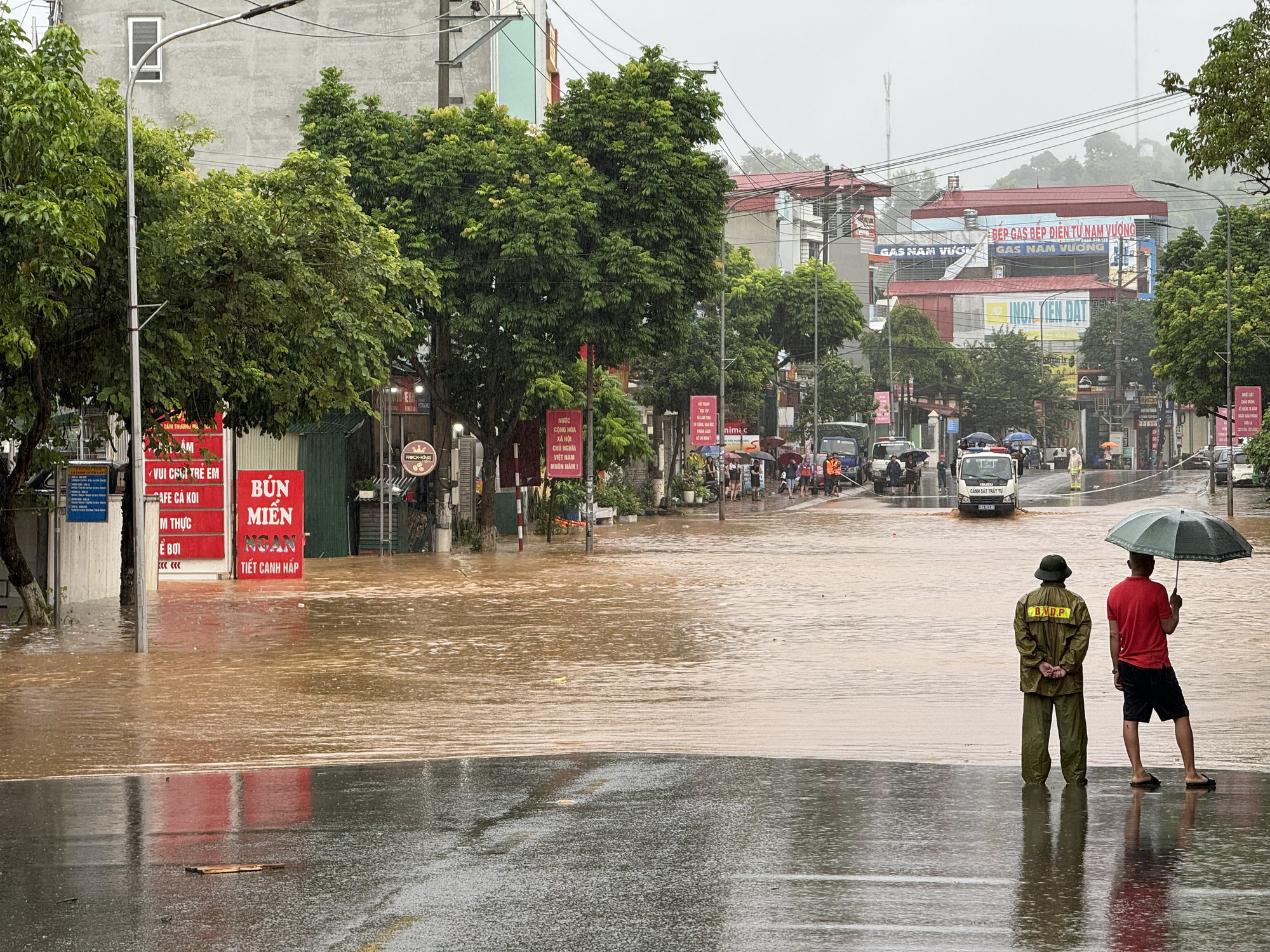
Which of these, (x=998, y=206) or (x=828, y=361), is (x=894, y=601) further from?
(x=998, y=206)

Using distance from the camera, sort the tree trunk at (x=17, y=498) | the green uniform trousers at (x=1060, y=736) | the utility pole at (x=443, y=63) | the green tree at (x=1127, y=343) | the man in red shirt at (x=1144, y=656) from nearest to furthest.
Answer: the green uniform trousers at (x=1060, y=736) < the man in red shirt at (x=1144, y=656) < the tree trunk at (x=17, y=498) < the utility pole at (x=443, y=63) < the green tree at (x=1127, y=343)

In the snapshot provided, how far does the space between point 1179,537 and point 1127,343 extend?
10978cm

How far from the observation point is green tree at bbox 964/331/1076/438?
107 m

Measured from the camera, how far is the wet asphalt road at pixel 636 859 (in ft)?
22.0

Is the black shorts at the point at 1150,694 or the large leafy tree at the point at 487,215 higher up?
the large leafy tree at the point at 487,215

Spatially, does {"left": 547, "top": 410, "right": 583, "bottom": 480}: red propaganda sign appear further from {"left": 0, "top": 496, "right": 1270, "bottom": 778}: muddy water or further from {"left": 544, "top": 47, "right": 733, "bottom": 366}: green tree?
{"left": 0, "top": 496, "right": 1270, "bottom": 778}: muddy water

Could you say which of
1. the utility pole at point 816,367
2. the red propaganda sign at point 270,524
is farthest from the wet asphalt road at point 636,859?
the utility pole at point 816,367

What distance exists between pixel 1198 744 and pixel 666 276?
76.3 ft

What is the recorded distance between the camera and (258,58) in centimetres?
4506

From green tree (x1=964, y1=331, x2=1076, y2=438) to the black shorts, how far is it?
97512 millimetres

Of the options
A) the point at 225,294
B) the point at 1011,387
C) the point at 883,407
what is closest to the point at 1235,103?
the point at 225,294

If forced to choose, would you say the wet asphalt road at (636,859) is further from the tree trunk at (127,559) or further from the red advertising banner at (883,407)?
the red advertising banner at (883,407)

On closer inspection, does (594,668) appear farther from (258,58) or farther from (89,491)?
(258,58)

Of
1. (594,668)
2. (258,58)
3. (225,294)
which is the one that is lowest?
(594,668)
